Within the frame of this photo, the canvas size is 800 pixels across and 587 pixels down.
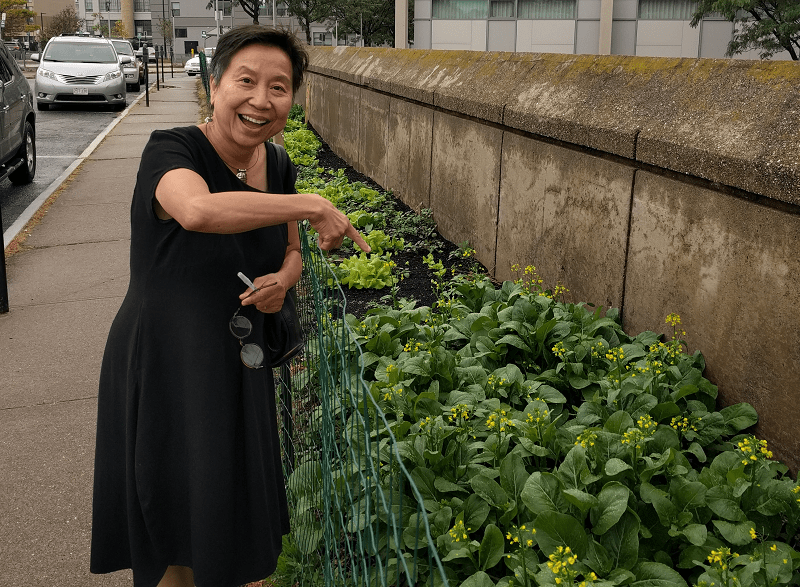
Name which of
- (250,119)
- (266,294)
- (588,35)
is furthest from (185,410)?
(588,35)

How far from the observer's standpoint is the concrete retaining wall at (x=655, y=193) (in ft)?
10.6

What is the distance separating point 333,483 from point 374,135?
7.23 meters

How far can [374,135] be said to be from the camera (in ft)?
32.0

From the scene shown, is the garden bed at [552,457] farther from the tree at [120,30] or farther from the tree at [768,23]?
the tree at [120,30]

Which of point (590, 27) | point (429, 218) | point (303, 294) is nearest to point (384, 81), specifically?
point (429, 218)

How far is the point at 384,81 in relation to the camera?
8.98 m

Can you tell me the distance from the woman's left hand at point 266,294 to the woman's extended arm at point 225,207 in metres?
0.31

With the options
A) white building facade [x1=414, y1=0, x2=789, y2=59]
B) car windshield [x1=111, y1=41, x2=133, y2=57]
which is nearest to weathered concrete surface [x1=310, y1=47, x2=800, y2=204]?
white building facade [x1=414, y1=0, x2=789, y2=59]

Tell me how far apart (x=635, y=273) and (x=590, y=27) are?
96.6ft

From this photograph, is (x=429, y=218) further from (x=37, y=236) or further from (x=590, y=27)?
(x=590, y=27)

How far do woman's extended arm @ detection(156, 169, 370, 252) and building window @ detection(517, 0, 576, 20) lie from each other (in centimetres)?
3118

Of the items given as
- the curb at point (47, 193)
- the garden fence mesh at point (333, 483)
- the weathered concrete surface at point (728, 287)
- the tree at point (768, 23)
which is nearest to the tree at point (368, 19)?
the tree at point (768, 23)

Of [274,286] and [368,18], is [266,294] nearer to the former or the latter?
[274,286]

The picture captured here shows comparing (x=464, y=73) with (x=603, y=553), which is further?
(x=464, y=73)
